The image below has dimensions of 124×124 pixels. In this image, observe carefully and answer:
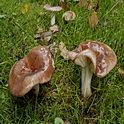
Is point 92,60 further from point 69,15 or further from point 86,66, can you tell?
point 69,15

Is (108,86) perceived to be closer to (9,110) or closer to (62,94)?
(62,94)

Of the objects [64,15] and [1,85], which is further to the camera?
[64,15]

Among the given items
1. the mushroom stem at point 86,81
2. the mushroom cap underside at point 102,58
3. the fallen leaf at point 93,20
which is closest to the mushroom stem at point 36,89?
the mushroom stem at point 86,81

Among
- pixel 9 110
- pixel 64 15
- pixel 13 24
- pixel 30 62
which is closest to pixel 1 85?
pixel 9 110

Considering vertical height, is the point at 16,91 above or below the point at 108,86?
above

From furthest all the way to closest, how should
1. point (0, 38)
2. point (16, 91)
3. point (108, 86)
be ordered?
point (0, 38), point (108, 86), point (16, 91)

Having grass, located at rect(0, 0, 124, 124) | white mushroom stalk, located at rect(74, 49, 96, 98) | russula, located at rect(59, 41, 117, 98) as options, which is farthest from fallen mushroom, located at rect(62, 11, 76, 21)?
white mushroom stalk, located at rect(74, 49, 96, 98)

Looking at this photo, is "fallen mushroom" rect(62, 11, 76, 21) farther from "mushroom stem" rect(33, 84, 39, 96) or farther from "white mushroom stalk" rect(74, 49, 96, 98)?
"mushroom stem" rect(33, 84, 39, 96)

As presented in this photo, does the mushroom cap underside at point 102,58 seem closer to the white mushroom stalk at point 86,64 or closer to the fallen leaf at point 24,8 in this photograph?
the white mushroom stalk at point 86,64
